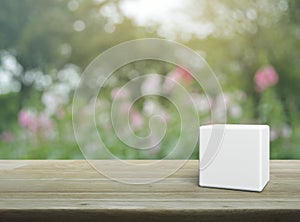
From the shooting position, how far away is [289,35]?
10.4ft

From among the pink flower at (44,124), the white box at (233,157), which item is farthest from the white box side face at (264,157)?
the pink flower at (44,124)

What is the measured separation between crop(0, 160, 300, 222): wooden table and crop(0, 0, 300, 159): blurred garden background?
1.72m

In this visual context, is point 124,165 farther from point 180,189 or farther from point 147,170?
point 180,189

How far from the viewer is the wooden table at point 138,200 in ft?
2.18

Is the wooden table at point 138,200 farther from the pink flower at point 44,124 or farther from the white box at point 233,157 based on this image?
the pink flower at point 44,124

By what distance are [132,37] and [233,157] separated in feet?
9.07

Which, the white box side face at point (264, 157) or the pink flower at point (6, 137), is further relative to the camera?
the pink flower at point (6, 137)

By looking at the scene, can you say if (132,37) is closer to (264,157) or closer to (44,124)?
(44,124)

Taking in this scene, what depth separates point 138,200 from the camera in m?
Result: 0.72

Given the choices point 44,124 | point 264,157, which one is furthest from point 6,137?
point 264,157

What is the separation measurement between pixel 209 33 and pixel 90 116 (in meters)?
1.49

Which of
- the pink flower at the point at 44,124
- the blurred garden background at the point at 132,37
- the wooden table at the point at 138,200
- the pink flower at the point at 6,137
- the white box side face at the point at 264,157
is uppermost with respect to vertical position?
the blurred garden background at the point at 132,37

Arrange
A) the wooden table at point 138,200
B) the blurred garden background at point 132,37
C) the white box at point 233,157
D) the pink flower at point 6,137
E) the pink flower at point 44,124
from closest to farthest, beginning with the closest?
1. the wooden table at point 138,200
2. the white box at point 233,157
3. the pink flower at point 44,124
4. the pink flower at point 6,137
5. the blurred garden background at point 132,37

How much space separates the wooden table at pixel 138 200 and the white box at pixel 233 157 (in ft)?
0.09
